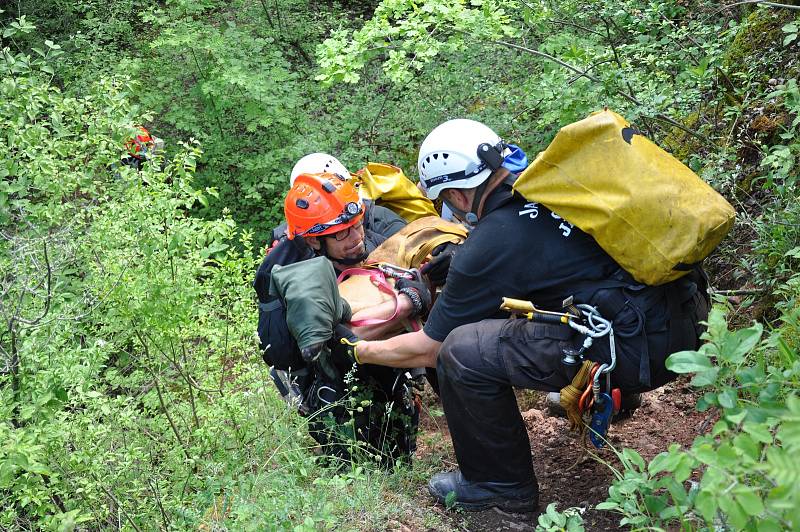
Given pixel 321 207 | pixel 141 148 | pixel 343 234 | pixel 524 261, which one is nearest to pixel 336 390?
pixel 343 234

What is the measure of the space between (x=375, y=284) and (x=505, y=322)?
2.94 ft

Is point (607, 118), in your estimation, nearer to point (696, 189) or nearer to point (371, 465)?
point (696, 189)

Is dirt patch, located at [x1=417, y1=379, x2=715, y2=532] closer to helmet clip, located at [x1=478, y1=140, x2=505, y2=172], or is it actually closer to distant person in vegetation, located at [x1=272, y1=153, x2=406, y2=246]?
distant person in vegetation, located at [x1=272, y1=153, x2=406, y2=246]

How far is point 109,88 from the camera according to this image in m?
6.02

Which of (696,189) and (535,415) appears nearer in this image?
(696,189)

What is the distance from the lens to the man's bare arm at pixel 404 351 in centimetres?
400

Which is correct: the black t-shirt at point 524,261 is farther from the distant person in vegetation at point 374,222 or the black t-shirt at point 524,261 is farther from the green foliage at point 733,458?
the distant person in vegetation at point 374,222

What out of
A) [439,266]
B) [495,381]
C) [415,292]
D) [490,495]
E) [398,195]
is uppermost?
[398,195]

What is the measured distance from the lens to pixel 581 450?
4.61m

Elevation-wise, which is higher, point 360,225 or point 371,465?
point 360,225

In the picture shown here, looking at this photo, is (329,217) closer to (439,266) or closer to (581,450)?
(439,266)

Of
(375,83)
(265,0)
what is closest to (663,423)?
(375,83)

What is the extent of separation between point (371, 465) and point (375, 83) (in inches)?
245

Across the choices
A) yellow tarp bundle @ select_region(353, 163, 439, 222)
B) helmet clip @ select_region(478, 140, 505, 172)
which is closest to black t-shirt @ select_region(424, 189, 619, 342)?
helmet clip @ select_region(478, 140, 505, 172)
